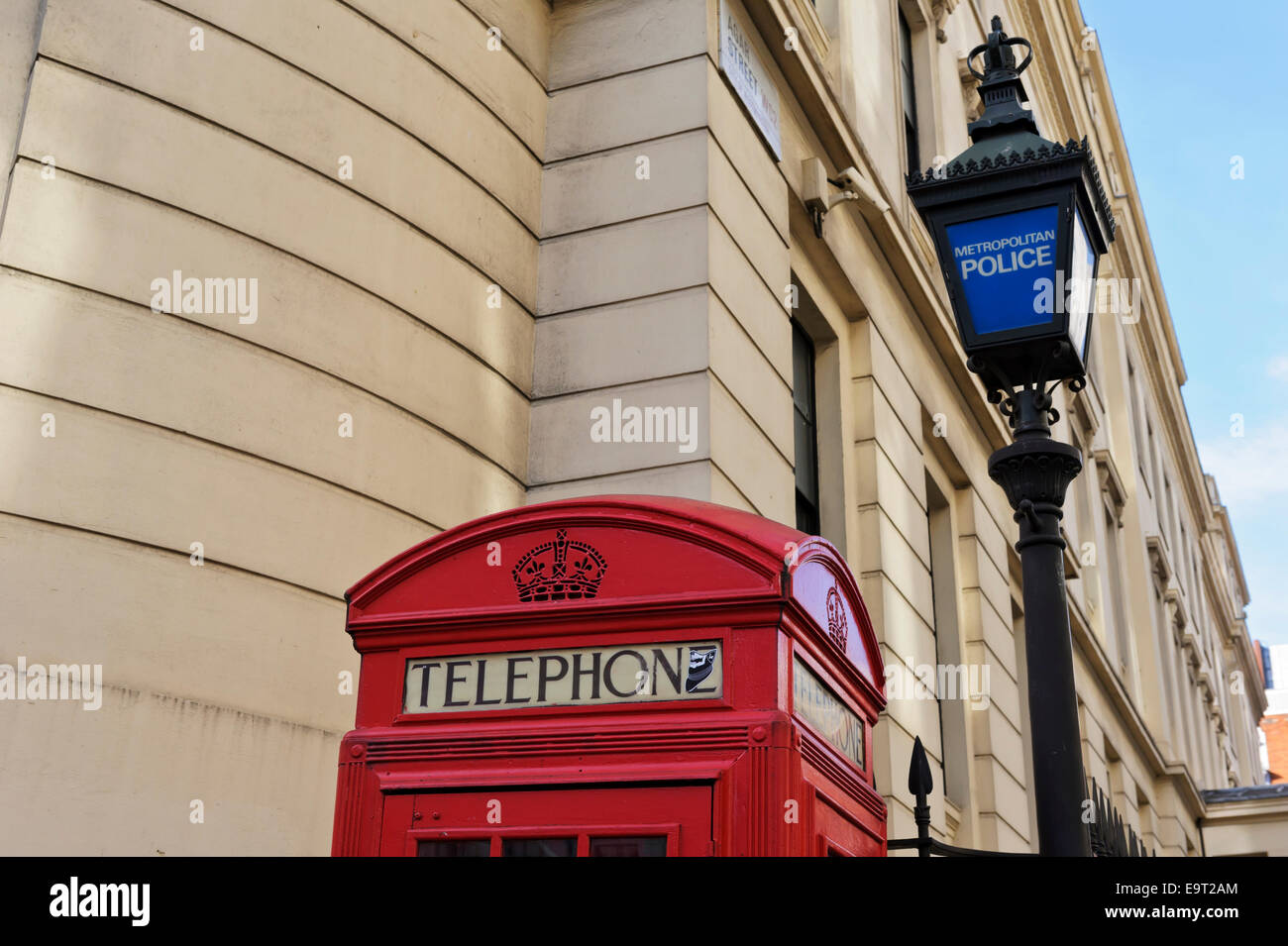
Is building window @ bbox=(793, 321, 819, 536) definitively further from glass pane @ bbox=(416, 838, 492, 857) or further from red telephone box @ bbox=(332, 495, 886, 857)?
glass pane @ bbox=(416, 838, 492, 857)

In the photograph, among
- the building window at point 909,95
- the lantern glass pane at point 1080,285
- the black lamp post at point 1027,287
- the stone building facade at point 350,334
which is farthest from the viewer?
the building window at point 909,95

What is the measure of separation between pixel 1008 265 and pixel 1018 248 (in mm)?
77

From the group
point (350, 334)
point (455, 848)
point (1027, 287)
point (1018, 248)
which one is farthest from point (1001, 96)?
point (455, 848)

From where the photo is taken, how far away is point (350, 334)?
7.88 m

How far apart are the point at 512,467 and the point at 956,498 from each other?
29.4 ft

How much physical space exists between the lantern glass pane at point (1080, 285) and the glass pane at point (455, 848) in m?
3.05

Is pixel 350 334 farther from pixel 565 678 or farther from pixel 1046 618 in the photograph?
pixel 565 678

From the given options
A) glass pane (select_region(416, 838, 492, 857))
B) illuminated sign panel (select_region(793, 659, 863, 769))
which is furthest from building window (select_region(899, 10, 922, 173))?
glass pane (select_region(416, 838, 492, 857))

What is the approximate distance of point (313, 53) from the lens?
820 cm

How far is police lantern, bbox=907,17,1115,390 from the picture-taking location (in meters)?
5.31

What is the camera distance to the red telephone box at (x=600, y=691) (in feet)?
11.3

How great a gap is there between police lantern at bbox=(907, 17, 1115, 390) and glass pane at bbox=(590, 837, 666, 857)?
2675 mm

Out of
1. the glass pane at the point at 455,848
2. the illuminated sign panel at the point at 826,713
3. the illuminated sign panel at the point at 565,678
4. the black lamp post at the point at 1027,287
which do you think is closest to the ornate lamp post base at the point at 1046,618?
the black lamp post at the point at 1027,287

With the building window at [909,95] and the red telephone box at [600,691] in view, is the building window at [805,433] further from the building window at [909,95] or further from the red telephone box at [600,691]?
the red telephone box at [600,691]
